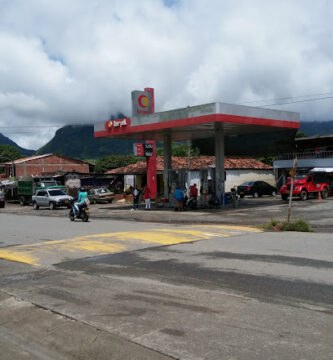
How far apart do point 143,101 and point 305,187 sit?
43.4 ft

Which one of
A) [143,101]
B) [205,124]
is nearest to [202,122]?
[205,124]

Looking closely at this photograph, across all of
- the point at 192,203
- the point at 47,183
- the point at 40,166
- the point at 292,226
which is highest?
the point at 40,166

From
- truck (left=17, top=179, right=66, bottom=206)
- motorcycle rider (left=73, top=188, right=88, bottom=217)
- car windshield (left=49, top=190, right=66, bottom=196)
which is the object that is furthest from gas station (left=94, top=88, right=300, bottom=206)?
truck (left=17, top=179, right=66, bottom=206)

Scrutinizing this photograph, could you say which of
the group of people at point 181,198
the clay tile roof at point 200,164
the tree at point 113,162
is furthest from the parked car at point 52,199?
the tree at point 113,162

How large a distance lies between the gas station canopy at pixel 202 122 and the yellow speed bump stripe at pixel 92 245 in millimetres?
10527

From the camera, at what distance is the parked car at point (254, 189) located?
126 ft

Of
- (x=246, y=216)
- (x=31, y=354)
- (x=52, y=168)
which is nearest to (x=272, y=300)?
(x=31, y=354)

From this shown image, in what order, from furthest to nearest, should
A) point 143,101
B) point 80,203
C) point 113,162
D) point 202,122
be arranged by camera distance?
point 113,162, point 143,101, point 202,122, point 80,203

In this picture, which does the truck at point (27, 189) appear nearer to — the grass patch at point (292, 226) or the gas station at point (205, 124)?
the gas station at point (205, 124)

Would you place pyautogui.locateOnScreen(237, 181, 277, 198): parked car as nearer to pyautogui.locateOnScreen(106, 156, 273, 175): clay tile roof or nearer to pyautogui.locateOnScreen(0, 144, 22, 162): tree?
pyautogui.locateOnScreen(106, 156, 273, 175): clay tile roof

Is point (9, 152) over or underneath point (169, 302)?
over

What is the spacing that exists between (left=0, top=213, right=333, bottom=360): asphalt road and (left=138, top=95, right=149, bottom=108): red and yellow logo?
2211 centimetres

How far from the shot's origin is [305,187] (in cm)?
3088

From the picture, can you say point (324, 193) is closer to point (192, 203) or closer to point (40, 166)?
point (192, 203)
